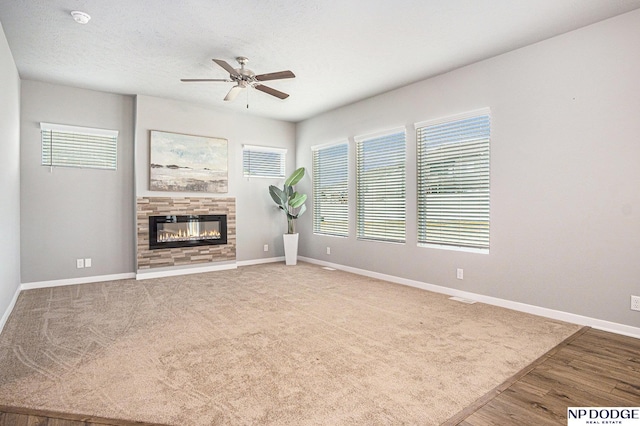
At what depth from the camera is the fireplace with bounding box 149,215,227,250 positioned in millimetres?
5688

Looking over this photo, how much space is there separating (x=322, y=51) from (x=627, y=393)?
3.95 metres

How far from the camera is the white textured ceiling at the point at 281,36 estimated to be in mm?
3041

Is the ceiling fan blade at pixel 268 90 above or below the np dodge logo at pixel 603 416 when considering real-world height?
above

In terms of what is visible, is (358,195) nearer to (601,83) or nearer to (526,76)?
(526,76)

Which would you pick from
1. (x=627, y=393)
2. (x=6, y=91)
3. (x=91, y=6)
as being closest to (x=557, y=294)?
(x=627, y=393)

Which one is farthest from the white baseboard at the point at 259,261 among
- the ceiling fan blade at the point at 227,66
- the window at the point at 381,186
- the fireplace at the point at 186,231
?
the ceiling fan blade at the point at 227,66

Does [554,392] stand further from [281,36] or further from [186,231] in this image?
[186,231]

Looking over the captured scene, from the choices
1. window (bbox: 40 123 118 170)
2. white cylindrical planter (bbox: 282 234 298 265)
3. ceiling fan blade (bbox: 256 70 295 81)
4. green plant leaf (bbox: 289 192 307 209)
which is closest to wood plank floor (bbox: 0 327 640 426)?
ceiling fan blade (bbox: 256 70 295 81)

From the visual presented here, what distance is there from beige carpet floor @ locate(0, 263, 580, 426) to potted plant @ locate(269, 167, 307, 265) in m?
2.17

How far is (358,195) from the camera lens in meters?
6.00

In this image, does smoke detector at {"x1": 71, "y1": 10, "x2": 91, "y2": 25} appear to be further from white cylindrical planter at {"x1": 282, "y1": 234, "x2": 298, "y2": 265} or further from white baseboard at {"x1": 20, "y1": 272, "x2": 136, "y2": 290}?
white cylindrical planter at {"x1": 282, "y1": 234, "x2": 298, "y2": 265}

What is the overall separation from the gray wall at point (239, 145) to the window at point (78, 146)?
0.43 m

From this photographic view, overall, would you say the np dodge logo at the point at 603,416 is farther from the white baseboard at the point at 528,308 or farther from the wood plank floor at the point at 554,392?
the white baseboard at the point at 528,308

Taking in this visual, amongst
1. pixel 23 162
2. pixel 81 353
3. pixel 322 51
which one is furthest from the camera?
pixel 23 162
